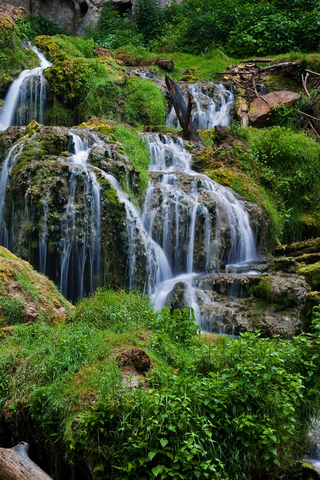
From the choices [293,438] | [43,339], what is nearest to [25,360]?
[43,339]

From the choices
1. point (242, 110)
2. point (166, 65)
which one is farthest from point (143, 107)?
point (166, 65)

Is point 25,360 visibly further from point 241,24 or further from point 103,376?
point 241,24

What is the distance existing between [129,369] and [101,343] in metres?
0.56

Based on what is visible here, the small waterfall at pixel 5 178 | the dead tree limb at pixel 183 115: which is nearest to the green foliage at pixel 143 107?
the dead tree limb at pixel 183 115

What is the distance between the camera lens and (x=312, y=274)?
853 centimetres

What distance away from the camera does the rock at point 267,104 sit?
613 inches

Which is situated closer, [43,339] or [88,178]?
[43,339]

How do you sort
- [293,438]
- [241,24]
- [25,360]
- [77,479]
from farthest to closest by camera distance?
[241,24] < [25,360] < [293,438] < [77,479]

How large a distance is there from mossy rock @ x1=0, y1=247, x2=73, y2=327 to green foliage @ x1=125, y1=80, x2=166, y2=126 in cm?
940

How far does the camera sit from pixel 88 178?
31.5 ft

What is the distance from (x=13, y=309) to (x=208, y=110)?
12136mm

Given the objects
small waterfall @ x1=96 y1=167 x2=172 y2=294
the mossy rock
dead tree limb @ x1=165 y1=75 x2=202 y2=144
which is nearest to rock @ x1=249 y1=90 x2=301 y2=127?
dead tree limb @ x1=165 y1=75 x2=202 y2=144

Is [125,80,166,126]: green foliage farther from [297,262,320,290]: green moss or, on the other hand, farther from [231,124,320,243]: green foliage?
[297,262,320,290]: green moss

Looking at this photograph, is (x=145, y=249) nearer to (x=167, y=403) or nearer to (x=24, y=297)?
(x=24, y=297)
